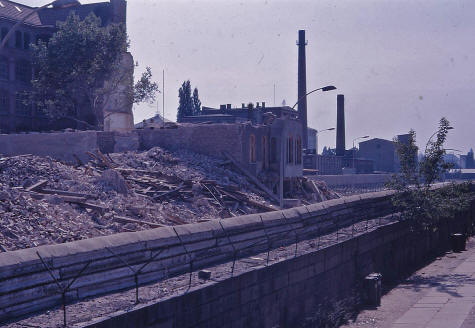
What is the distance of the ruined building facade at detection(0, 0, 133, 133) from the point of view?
4609 cm

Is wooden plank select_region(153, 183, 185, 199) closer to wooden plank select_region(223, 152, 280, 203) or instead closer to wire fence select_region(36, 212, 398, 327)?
wooden plank select_region(223, 152, 280, 203)

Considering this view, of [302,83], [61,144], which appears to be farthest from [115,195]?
[302,83]

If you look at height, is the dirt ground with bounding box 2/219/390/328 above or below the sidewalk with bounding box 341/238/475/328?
above

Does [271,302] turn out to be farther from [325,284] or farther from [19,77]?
[19,77]

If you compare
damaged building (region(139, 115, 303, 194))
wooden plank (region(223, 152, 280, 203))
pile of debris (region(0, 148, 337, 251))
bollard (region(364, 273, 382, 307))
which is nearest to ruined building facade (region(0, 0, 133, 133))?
damaged building (region(139, 115, 303, 194))

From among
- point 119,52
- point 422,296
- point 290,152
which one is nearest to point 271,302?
point 422,296

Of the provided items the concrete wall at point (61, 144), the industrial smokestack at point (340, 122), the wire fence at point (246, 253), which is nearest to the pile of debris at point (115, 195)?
the concrete wall at point (61, 144)

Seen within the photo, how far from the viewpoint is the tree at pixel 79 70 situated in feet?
146

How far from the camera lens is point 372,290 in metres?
13.9

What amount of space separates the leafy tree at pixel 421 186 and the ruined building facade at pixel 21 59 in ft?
112

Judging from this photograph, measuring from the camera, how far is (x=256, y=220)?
11258mm

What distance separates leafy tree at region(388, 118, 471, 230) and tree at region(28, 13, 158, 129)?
29984 mm

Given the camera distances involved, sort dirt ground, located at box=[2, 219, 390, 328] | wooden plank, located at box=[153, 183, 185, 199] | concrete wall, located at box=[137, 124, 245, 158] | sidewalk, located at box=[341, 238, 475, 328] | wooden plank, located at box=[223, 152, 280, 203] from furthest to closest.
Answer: concrete wall, located at box=[137, 124, 245, 158] → wooden plank, located at box=[223, 152, 280, 203] → wooden plank, located at box=[153, 183, 185, 199] → sidewalk, located at box=[341, 238, 475, 328] → dirt ground, located at box=[2, 219, 390, 328]

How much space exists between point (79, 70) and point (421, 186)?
→ 32690mm
